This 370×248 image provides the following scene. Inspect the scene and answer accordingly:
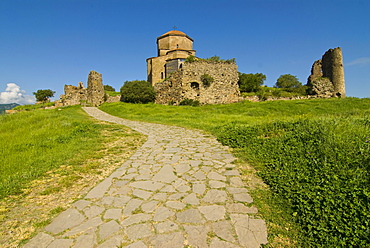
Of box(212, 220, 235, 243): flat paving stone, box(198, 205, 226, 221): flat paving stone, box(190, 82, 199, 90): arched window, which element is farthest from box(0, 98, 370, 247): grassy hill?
box(190, 82, 199, 90): arched window

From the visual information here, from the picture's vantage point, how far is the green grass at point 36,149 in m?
3.60

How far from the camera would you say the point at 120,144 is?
6246 millimetres

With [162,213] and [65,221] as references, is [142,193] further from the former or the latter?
[65,221]

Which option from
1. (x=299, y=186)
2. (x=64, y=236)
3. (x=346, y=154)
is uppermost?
(x=346, y=154)

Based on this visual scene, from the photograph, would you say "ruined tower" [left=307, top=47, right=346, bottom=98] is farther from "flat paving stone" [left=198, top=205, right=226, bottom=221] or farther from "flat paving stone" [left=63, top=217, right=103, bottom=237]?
"flat paving stone" [left=63, top=217, right=103, bottom=237]

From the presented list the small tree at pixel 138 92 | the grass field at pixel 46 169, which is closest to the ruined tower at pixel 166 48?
the small tree at pixel 138 92

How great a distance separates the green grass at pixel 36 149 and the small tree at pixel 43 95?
1529 inches

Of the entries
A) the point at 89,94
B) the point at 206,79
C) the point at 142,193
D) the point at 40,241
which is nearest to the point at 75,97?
the point at 89,94

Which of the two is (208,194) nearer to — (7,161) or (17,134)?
(7,161)

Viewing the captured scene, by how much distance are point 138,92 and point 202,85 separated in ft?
24.6

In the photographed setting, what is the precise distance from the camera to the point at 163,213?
8.11ft

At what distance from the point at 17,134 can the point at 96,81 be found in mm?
18893

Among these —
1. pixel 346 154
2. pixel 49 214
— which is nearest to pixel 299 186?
pixel 346 154

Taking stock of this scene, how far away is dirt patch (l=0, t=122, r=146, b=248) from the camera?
7.32 ft
